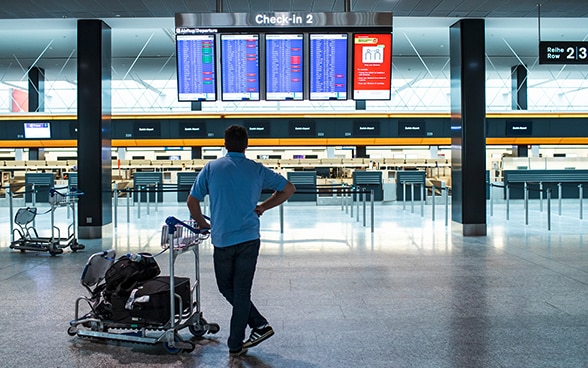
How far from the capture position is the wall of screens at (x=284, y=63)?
596 cm

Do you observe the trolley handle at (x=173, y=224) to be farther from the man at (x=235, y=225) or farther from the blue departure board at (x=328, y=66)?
the blue departure board at (x=328, y=66)

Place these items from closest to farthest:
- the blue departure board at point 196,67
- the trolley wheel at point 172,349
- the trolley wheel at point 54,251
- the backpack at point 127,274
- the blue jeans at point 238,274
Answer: the blue jeans at point 238,274 → the trolley wheel at point 172,349 → the backpack at point 127,274 → the blue departure board at point 196,67 → the trolley wheel at point 54,251

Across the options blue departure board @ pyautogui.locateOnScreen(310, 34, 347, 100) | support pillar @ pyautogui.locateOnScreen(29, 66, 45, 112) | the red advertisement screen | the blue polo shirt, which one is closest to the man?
the blue polo shirt

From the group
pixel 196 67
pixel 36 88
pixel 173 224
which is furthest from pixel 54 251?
pixel 36 88

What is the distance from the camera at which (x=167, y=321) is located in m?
3.08

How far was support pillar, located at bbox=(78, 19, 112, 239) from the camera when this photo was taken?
7930 millimetres

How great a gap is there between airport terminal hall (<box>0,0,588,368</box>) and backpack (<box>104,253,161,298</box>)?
0.04 feet

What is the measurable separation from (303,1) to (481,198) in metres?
4.21

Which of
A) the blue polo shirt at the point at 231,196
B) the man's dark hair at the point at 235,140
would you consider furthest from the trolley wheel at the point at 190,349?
the man's dark hair at the point at 235,140

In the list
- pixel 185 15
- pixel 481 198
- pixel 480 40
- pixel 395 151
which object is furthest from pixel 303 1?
pixel 395 151

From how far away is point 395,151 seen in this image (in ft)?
64.3

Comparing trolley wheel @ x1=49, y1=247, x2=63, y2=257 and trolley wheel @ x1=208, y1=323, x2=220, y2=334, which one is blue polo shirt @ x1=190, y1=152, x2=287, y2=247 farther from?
trolley wheel @ x1=49, y1=247, x2=63, y2=257

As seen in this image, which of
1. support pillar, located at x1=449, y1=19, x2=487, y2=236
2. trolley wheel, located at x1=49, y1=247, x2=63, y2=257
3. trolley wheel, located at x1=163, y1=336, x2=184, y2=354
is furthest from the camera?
support pillar, located at x1=449, y1=19, x2=487, y2=236

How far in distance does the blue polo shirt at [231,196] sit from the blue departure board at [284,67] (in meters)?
3.29
